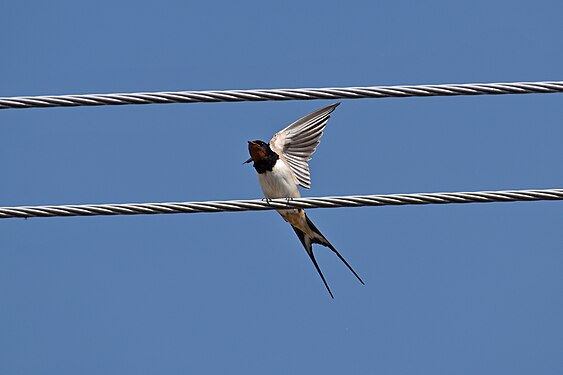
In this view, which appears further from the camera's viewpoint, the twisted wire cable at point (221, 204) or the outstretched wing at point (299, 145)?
the outstretched wing at point (299, 145)

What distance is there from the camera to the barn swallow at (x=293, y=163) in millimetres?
5516

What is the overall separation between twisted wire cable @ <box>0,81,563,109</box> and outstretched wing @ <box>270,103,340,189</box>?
6.80ft

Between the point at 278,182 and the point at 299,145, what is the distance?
30 centimetres

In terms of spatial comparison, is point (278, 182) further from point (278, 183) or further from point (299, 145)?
point (299, 145)

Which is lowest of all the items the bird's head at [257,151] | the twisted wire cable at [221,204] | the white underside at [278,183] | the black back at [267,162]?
the twisted wire cable at [221,204]

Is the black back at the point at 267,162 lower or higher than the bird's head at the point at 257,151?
lower

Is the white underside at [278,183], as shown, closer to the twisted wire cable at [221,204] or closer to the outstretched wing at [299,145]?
the outstretched wing at [299,145]

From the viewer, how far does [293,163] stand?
570cm

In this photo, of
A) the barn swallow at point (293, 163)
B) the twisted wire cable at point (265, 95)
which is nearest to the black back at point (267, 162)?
the barn swallow at point (293, 163)

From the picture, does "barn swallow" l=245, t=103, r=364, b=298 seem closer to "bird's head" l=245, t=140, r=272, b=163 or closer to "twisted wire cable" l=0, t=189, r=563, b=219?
"bird's head" l=245, t=140, r=272, b=163

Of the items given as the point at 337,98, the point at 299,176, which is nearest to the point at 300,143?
the point at 299,176

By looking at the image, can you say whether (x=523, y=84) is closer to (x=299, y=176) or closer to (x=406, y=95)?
(x=406, y=95)

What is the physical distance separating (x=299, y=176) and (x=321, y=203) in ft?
6.98

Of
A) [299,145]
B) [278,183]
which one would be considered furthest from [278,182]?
[299,145]
